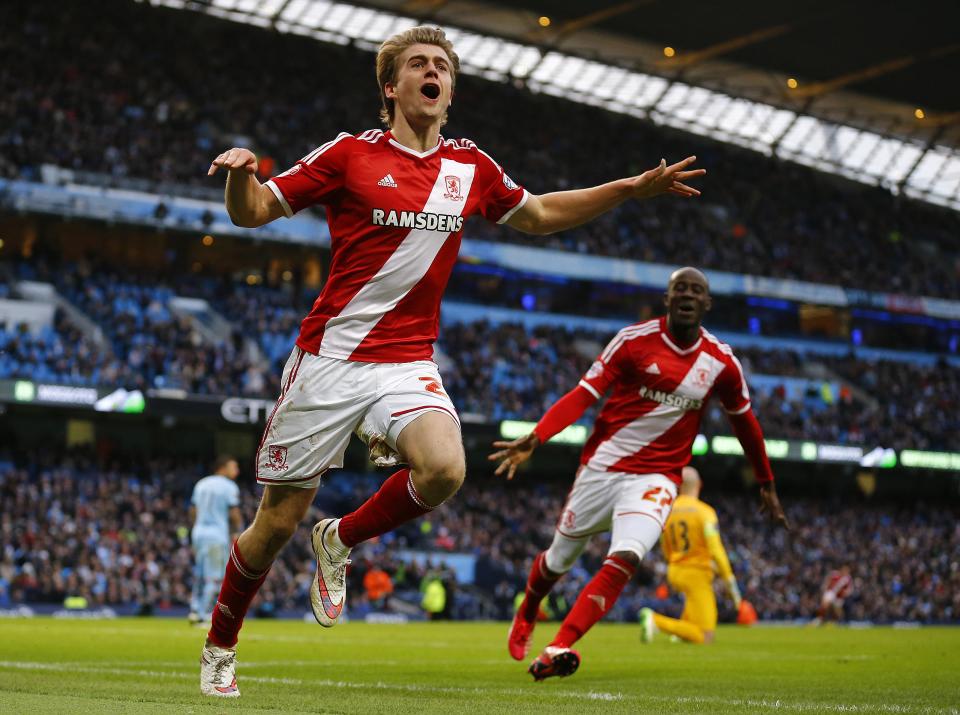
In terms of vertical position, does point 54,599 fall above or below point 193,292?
below

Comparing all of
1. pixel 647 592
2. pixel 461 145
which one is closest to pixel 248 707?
pixel 461 145

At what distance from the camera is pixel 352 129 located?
42.1 m

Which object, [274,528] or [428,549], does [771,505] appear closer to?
[274,528]

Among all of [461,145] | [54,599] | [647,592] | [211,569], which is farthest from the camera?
[647,592]

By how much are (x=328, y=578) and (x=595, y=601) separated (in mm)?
2385

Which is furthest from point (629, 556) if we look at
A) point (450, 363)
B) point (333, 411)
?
point (450, 363)

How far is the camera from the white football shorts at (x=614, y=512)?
849cm

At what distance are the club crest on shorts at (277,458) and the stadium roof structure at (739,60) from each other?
38500 millimetres

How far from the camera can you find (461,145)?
6.14 metres

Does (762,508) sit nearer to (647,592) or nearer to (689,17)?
(647,592)

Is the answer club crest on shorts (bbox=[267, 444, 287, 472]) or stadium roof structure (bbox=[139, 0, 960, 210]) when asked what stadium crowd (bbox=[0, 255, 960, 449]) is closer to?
stadium roof structure (bbox=[139, 0, 960, 210])

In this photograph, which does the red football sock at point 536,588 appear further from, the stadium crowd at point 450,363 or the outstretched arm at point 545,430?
the stadium crowd at point 450,363

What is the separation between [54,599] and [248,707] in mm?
20687

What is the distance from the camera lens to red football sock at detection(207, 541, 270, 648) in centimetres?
604
